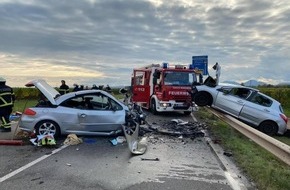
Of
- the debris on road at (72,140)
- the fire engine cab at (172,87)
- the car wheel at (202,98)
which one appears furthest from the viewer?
the fire engine cab at (172,87)

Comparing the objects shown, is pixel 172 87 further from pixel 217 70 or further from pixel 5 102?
pixel 5 102

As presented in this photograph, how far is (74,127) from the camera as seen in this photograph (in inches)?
400

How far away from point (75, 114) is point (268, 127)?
26.8 feet

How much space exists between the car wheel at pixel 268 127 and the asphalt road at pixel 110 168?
527cm

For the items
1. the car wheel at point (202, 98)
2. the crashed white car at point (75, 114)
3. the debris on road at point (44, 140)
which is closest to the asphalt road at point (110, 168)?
the debris on road at point (44, 140)

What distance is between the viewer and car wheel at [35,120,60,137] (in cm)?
997

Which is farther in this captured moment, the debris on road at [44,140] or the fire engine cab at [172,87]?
the fire engine cab at [172,87]

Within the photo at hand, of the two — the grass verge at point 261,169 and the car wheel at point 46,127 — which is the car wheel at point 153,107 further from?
the car wheel at point 46,127

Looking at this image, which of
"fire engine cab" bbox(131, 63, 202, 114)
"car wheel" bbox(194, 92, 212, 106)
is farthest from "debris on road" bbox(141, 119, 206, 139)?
"fire engine cab" bbox(131, 63, 202, 114)

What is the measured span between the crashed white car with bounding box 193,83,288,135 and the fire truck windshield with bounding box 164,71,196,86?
3.44 m

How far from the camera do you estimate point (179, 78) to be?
17.9 metres

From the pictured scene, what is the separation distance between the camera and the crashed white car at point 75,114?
393 inches

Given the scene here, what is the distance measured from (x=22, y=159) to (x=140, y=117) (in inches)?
167

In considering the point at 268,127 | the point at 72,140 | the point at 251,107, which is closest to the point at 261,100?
the point at 251,107
